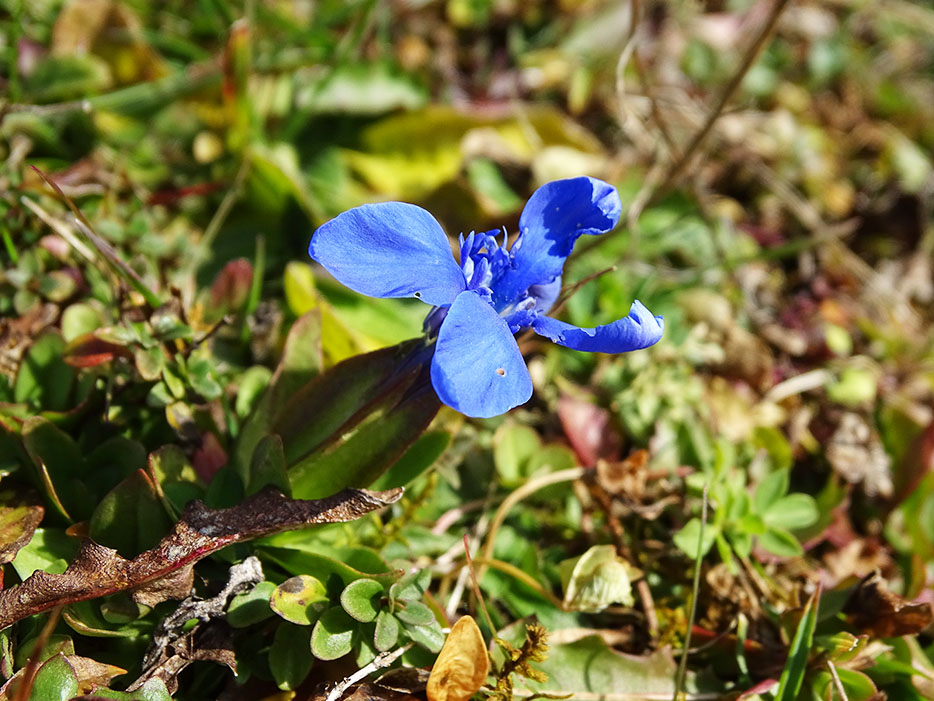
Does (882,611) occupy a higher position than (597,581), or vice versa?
(597,581)

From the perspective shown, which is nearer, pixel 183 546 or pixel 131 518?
pixel 183 546

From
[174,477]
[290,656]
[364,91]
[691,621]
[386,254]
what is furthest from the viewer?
[364,91]

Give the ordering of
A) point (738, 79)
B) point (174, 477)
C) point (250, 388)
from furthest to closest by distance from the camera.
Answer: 1. point (738, 79)
2. point (250, 388)
3. point (174, 477)

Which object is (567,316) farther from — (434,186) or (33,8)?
(33,8)

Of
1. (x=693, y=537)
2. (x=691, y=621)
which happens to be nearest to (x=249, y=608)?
(x=691, y=621)

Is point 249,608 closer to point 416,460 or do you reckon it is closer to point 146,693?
point 146,693

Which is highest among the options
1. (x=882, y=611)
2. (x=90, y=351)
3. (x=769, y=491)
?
(x=90, y=351)

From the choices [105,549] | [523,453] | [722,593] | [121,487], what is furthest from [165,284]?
[722,593]
